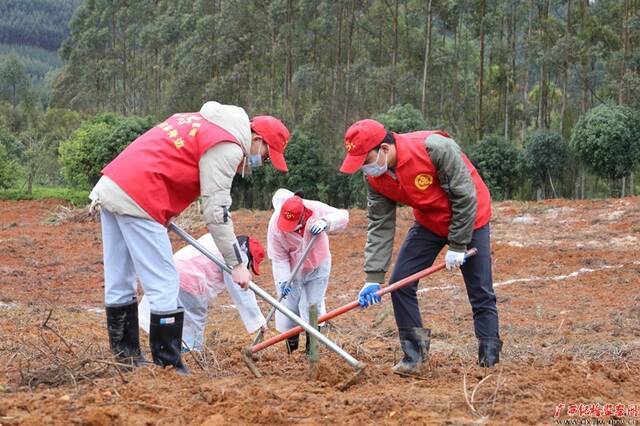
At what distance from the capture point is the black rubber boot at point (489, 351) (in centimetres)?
523

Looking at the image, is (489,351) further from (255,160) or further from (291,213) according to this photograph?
(291,213)

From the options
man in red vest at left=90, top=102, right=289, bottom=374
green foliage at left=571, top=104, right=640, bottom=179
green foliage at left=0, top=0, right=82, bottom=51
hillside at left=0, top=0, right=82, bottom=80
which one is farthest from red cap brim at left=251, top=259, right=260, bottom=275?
green foliage at left=0, top=0, right=82, bottom=51

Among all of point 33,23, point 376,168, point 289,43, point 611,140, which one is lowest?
point 376,168

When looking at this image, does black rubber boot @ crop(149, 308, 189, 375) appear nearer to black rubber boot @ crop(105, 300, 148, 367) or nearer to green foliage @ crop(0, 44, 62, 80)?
black rubber boot @ crop(105, 300, 148, 367)

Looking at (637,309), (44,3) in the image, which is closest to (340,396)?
(637,309)

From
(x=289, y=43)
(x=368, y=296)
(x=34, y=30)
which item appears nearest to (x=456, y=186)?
(x=368, y=296)

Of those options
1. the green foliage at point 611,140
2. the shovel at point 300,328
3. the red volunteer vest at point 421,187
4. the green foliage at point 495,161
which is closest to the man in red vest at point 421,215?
the red volunteer vest at point 421,187

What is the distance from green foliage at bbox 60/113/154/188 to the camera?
95.2 feet

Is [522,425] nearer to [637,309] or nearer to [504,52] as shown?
[637,309]

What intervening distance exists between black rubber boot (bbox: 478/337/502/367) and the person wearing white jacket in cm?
165

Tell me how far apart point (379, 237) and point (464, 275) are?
0.58m

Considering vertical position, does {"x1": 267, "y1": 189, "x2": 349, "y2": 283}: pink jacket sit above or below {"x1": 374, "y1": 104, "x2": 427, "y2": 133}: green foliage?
below

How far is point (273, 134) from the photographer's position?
4.98 m

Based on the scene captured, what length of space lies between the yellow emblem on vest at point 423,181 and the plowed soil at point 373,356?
1094 mm
